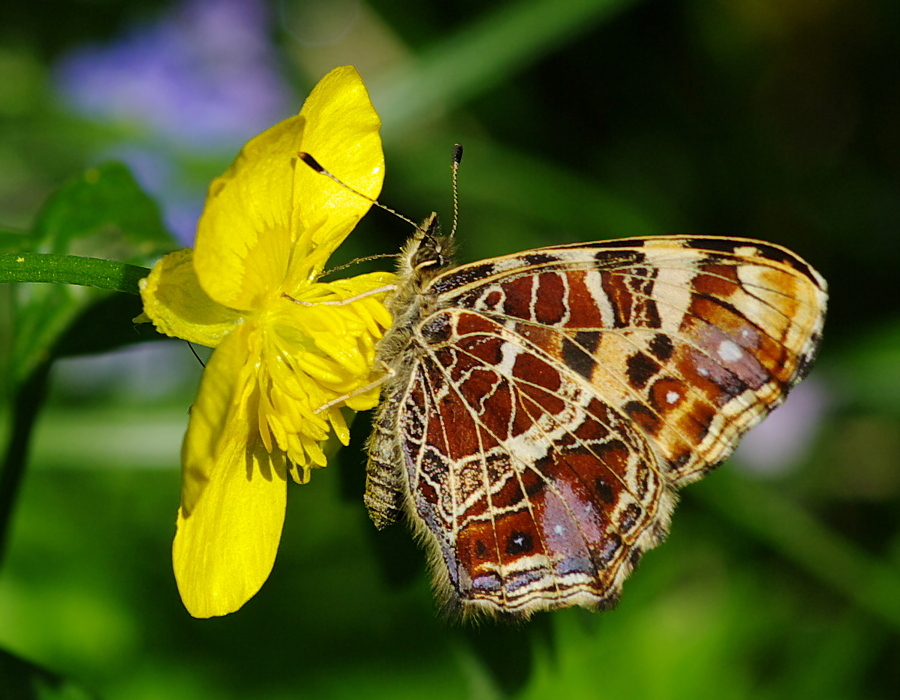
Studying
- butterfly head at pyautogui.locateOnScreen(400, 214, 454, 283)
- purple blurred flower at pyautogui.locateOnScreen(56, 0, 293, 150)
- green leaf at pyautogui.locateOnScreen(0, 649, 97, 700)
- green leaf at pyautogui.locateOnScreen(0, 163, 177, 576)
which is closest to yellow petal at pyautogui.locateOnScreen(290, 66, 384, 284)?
butterfly head at pyautogui.locateOnScreen(400, 214, 454, 283)

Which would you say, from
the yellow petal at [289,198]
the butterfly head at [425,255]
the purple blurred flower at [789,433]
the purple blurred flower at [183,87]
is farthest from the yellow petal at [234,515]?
the purple blurred flower at [789,433]

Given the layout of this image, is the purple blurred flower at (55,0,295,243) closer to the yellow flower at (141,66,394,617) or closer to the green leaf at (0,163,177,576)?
the green leaf at (0,163,177,576)

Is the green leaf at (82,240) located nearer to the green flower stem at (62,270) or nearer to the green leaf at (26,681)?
the green flower stem at (62,270)

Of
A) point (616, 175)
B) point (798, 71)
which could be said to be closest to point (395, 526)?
point (616, 175)

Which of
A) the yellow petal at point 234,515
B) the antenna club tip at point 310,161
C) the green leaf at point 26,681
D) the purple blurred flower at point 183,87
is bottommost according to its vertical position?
the purple blurred flower at point 183,87

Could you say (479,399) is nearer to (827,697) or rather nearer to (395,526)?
(395,526)

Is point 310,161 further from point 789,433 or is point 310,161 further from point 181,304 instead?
point 789,433
